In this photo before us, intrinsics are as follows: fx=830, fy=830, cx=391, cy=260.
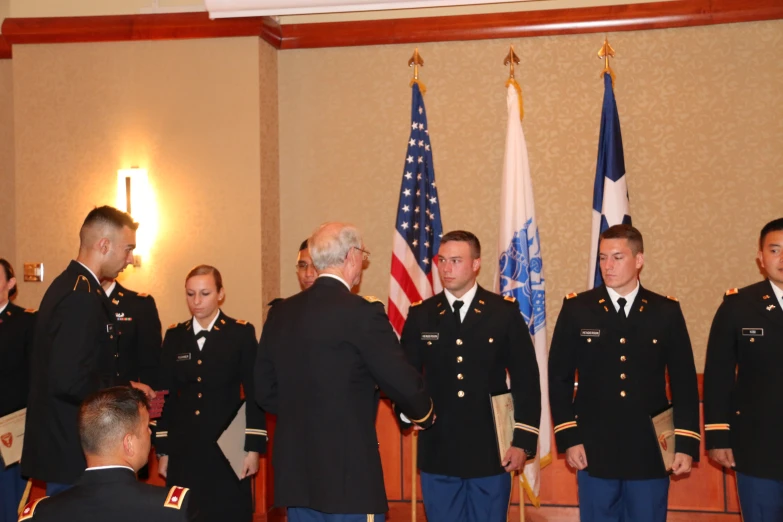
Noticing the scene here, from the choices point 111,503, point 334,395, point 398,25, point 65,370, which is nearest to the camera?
point 111,503

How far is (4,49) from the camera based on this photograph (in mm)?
5984

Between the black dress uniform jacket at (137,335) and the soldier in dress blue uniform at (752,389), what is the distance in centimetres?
270

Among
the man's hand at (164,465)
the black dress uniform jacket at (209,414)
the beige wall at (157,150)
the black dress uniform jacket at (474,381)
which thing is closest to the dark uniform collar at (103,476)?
the black dress uniform jacket at (474,381)

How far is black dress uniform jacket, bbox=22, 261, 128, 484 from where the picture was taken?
308cm

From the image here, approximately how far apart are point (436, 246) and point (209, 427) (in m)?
2.06

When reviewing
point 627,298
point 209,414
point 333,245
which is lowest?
point 209,414

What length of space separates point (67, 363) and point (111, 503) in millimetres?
1114

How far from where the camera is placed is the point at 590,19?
5.48 m

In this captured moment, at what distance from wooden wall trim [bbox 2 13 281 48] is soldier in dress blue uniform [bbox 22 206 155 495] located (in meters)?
2.55

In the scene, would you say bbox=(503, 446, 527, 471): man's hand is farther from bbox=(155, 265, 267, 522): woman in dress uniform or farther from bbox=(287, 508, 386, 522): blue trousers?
bbox=(155, 265, 267, 522): woman in dress uniform

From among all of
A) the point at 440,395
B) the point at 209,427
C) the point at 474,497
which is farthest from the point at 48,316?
the point at 474,497

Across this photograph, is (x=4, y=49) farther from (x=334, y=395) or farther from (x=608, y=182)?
(x=334, y=395)

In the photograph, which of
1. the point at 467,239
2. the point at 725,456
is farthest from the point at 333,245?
the point at 725,456

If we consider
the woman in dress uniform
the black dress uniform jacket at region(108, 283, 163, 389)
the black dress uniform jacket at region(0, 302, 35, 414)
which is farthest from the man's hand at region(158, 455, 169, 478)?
the black dress uniform jacket at region(0, 302, 35, 414)
